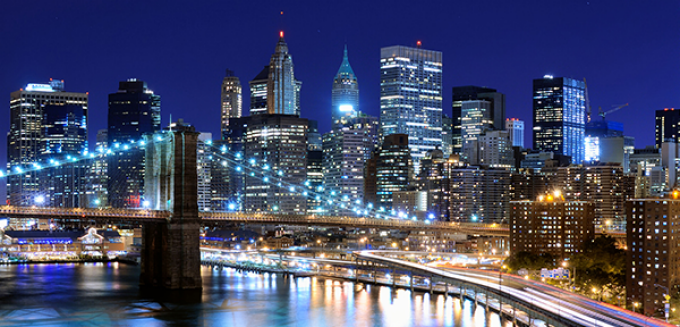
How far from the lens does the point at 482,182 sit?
148375mm

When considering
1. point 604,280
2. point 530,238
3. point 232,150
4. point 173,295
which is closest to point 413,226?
point 530,238

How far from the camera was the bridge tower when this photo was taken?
61.3 meters

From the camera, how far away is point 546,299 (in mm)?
51594

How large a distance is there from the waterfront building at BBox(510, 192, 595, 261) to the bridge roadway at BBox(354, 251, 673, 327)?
12.3m

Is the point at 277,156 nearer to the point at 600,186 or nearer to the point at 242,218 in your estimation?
the point at 600,186

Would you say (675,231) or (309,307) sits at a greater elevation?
(675,231)

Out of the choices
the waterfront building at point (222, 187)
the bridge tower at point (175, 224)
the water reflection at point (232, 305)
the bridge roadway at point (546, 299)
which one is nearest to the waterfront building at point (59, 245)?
the water reflection at point (232, 305)

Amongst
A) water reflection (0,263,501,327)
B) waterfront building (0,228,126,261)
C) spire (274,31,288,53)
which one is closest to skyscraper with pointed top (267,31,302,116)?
spire (274,31,288,53)

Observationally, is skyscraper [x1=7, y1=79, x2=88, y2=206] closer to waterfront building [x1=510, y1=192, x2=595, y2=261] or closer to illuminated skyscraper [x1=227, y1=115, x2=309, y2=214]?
illuminated skyscraper [x1=227, y1=115, x2=309, y2=214]

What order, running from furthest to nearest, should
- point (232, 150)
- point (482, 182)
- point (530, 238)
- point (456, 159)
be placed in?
1. point (232, 150)
2. point (456, 159)
3. point (482, 182)
4. point (530, 238)

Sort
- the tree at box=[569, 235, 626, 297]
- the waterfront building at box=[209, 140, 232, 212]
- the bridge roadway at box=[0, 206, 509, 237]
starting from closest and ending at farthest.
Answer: the bridge roadway at box=[0, 206, 509, 237] < the tree at box=[569, 235, 626, 297] < the waterfront building at box=[209, 140, 232, 212]

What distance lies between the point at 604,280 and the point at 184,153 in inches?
1203

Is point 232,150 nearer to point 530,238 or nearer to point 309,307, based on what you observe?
point 530,238

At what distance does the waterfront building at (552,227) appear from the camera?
8188 cm
